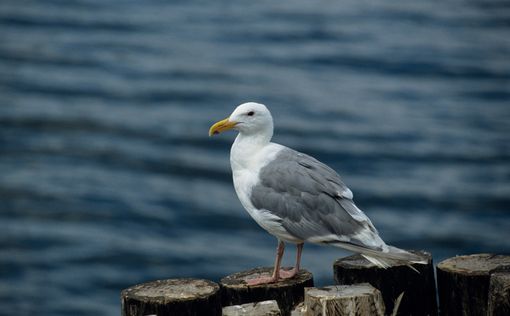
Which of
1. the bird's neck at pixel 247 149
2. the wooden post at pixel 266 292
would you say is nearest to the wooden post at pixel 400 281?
the wooden post at pixel 266 292

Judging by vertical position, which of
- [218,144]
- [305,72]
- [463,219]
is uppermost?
[305,72]

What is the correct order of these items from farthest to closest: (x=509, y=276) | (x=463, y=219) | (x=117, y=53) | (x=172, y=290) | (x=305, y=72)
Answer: (x=117, y=53)
(x=305, y=72)
(x=463, y=219)
(x=172, y=290)
(x=509, y=276)

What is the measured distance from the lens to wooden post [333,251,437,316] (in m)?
5.61

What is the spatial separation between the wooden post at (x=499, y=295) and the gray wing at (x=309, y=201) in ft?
2.89

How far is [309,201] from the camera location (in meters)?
5.77

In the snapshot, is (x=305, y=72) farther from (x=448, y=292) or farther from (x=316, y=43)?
(x=448, y=292)

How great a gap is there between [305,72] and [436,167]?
375cm

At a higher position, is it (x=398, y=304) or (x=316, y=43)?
(x=316, y=43)

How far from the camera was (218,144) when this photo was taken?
1491 centimetres

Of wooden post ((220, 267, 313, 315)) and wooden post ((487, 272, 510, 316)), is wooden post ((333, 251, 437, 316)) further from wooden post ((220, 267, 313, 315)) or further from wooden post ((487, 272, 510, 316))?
wooden post ((487, 272, 510, 316))

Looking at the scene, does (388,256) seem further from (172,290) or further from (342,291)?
(172,290)

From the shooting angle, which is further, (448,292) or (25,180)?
(25,180)

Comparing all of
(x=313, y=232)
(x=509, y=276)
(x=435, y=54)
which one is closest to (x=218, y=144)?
(x=435, y=54)

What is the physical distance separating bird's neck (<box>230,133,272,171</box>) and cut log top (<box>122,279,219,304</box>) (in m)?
0.89
